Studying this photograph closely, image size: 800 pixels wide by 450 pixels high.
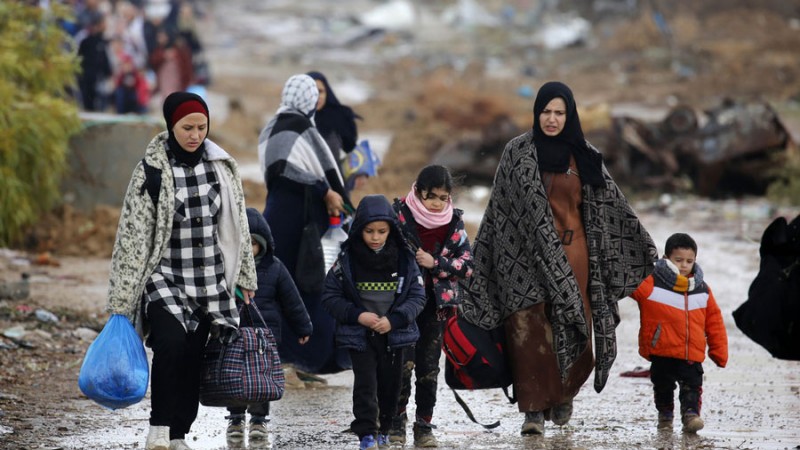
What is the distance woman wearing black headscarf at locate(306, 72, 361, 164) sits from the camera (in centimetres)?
779

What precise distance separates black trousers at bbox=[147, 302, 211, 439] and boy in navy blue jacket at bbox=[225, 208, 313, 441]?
0.58 metres

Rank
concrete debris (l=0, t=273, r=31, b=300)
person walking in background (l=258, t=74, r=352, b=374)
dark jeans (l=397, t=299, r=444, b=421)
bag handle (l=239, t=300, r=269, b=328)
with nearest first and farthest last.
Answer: bag handle (l=239, t=300, r=269, b=328) → dark jeans (l=397, t=299, r=444, b=421) → person walking in background (l=258, t=74, r=352, b=374) → concrete debris (l=0, t=273, r=31, b=300)

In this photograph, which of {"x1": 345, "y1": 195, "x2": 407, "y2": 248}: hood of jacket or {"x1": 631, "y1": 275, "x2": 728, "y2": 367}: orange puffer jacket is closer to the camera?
{"x1": 345, "y1": 195, "x2": 407, "y2": 248}: hood of jacket

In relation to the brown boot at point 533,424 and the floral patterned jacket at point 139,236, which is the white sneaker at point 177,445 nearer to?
the floral patterned jacket at point 139,236

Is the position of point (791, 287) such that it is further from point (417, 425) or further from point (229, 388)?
point (229, 388)

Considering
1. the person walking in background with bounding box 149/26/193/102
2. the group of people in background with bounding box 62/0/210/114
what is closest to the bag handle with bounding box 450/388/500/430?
the group of people in background with bounding box 62/0/210/114

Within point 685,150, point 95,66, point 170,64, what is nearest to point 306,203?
point 685,150

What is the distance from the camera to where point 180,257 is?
5551 mm

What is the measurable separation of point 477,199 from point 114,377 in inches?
401

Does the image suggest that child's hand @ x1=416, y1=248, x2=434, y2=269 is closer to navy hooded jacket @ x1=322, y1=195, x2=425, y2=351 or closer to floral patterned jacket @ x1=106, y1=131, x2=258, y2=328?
navy hooded jacket @ x1=322, y1=195, x2=425, y2=351

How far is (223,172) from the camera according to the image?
5664 millimetres

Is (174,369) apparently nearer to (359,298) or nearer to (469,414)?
(359,298)

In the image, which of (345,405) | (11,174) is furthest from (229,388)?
(11,174)

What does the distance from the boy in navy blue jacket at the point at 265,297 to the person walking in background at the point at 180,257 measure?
19.0 inches
